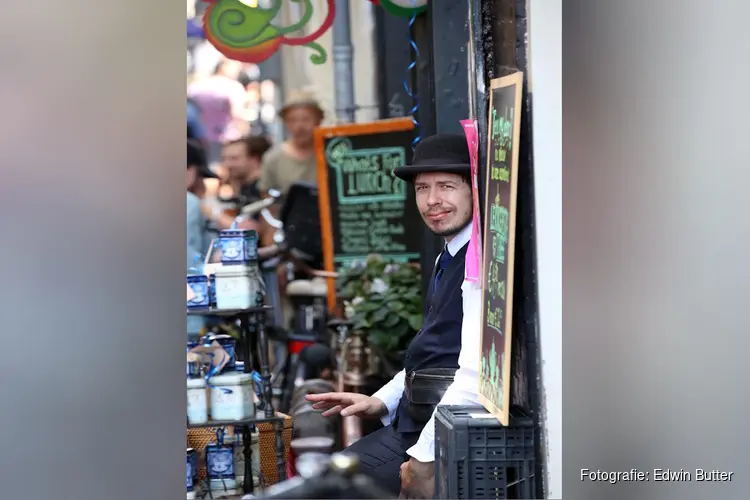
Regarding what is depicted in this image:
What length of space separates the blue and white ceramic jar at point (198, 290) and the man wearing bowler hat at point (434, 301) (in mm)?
1035

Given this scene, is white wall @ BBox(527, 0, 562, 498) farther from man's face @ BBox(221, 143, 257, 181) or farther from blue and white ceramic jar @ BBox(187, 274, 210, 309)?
man's face @ BBox(221, 143, 257, 181)

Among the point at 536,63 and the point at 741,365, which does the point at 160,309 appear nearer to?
the point at 536,63

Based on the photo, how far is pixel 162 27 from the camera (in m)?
3.43

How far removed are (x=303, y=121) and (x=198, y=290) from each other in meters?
3.17

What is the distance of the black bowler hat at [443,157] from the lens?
4.22 metres

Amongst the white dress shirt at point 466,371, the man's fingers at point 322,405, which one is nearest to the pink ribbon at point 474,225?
the white dress shirt at point 466,371

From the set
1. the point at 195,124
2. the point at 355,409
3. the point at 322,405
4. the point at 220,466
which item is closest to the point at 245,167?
the point at 195,124

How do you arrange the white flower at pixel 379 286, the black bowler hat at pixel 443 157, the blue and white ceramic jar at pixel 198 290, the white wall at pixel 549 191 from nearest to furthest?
the white wall at pixel 549 191, the black bowler hat at pixel 443 157, the blue and white ceramic jar at pixel 198 290, the white flower at pixel 379 286

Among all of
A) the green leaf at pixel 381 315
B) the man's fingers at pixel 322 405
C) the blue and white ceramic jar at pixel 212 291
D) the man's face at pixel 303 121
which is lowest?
the man's fingers at pixel 322 405

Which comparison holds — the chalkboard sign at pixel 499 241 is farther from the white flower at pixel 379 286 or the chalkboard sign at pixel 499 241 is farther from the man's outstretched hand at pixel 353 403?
the white flower at pixel 379 286

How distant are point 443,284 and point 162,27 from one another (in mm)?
1508

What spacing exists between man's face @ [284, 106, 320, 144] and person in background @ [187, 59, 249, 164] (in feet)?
7.53

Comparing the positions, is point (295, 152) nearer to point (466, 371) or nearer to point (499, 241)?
point (466, 371)

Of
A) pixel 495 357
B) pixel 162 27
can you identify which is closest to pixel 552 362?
pixel 495 357
